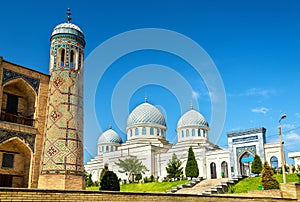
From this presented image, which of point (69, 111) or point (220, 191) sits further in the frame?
point (220, 191)

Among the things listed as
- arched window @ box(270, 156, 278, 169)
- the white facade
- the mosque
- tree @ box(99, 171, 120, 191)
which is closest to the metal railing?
the mosque

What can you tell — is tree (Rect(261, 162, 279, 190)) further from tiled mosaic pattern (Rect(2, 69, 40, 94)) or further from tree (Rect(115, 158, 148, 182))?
tree (Rect(115, 158, 148, 182))

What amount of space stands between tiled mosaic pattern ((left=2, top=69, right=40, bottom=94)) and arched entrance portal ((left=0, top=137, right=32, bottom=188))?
223 cm

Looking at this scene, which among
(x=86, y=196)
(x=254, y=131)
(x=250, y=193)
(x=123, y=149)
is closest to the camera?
(x=86, y=196)

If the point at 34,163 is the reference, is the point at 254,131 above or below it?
above

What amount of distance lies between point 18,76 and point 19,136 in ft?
7.65

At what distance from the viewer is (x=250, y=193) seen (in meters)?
13.3

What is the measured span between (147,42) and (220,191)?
963 centimetres

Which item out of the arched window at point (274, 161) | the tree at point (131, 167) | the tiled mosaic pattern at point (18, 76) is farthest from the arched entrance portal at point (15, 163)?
the arched window at point (274, 161)

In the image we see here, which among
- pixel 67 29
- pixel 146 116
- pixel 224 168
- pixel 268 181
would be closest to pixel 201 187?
pixel 268 181

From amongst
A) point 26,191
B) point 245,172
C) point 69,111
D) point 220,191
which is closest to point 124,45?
point 69,111

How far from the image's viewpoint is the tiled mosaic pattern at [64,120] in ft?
43.0

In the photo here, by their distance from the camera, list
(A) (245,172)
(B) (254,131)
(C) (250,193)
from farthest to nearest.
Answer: (A) (245,172) < (B) (254,131) < (C) (250,193)

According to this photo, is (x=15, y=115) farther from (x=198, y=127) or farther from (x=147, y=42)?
(x=198, y=127)
